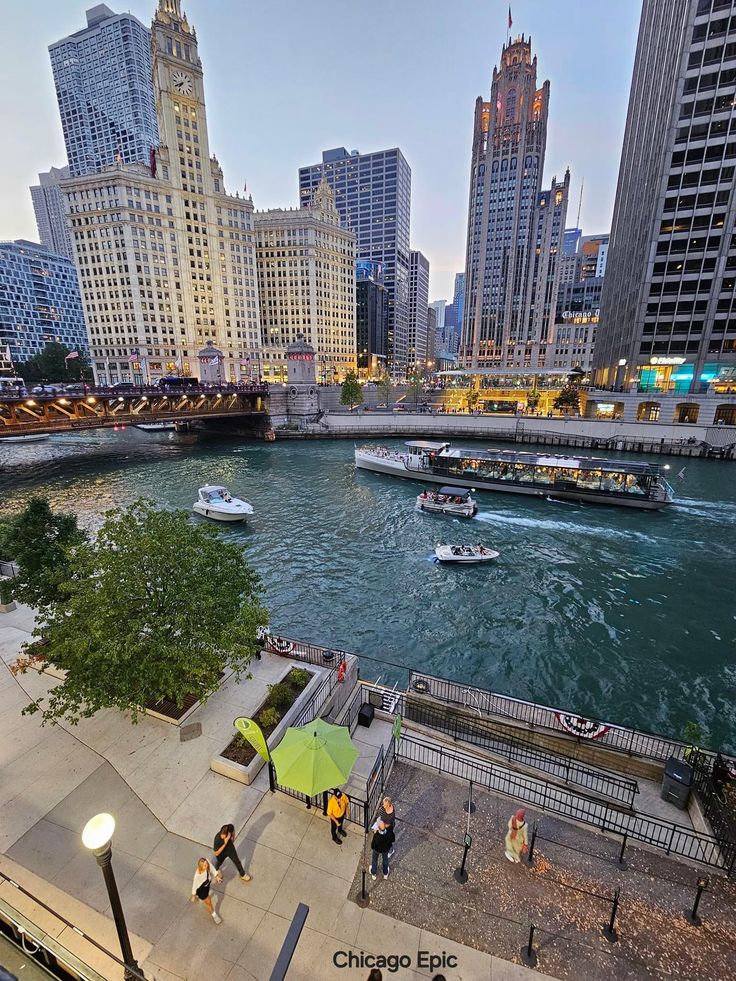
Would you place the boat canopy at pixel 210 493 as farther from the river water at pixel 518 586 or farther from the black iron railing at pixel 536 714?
the black iron railing at pixel 536 714

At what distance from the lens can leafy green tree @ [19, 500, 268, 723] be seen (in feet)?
36.9

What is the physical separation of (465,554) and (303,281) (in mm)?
152049

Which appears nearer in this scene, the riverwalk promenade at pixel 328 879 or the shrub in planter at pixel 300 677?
the riverwalk promenade at pixel 328 879

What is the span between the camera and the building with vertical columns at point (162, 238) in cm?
12744

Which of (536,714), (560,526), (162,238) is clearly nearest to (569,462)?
(560,526)

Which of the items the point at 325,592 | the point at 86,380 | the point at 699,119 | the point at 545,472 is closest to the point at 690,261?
the point at 699,119

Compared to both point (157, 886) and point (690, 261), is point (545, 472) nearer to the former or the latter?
point (157, 886)

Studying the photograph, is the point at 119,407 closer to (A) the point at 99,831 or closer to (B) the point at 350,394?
(B) the point at 350,394

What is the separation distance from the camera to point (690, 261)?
78.4 m

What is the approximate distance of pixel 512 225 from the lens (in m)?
160

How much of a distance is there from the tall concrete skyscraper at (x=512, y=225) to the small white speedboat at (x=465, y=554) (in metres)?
158

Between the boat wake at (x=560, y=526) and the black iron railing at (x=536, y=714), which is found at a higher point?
the black iron railing at (x=536, y=714)

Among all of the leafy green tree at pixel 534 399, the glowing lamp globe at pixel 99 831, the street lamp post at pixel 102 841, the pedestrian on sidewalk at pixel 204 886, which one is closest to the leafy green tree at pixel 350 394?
the leafy green tree at pixel 534 399

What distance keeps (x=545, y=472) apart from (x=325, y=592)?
109ft
